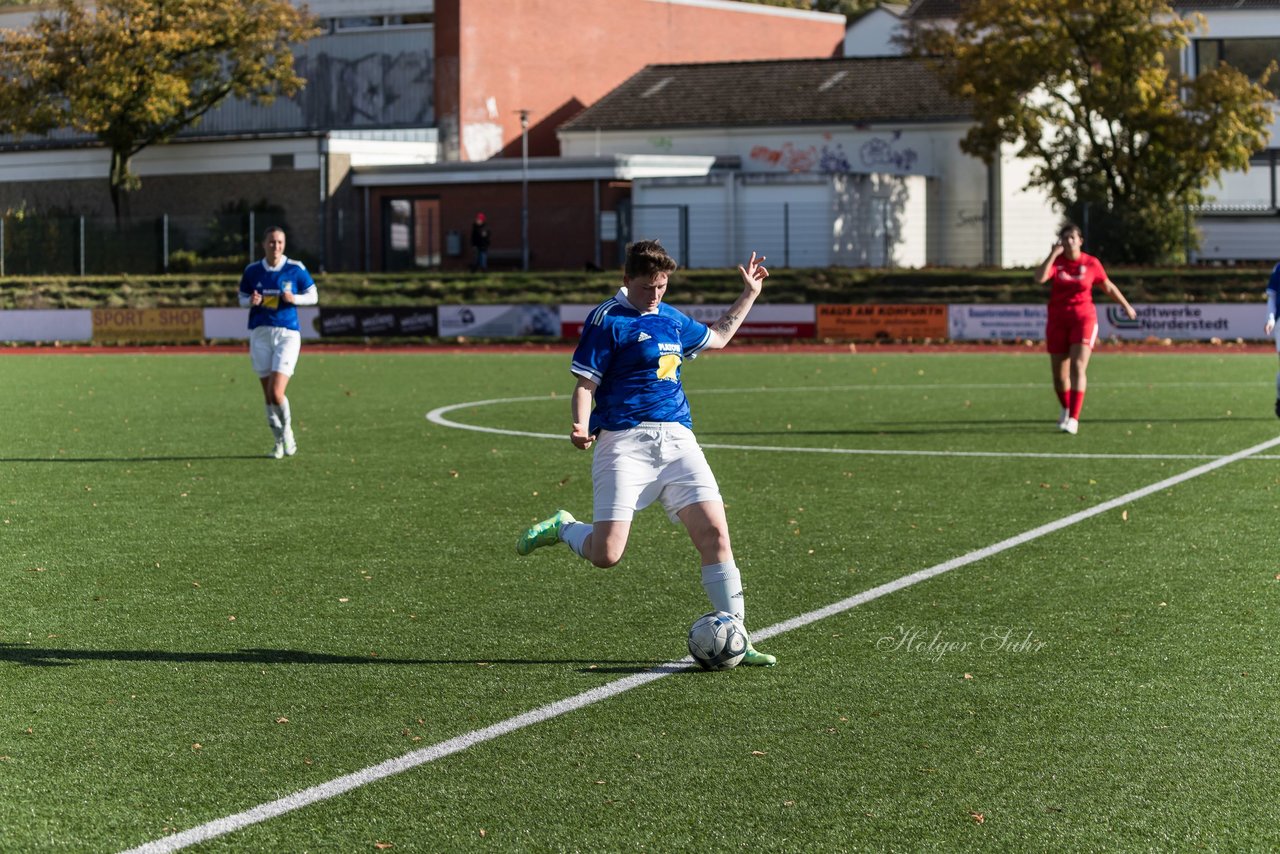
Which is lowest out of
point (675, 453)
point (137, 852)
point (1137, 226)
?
point (137, 852)

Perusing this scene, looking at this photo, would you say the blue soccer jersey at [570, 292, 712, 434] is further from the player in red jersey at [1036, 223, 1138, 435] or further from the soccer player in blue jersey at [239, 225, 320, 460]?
the player in red jersey at [1036, 223, 1138, 435]

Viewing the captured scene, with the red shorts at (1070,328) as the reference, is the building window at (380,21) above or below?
above

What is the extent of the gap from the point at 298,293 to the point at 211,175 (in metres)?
41.9

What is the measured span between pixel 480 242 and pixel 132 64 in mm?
12307

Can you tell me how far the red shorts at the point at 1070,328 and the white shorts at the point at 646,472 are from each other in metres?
11.3

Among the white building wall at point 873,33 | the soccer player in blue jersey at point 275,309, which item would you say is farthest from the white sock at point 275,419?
the white building wall at point 873,33

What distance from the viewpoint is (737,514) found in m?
12.7

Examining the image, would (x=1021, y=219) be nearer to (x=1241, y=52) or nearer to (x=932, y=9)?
(x=1241, y=52)

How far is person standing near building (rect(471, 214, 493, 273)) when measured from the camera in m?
50.0

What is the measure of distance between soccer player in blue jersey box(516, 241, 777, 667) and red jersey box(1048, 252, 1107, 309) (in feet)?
37.5

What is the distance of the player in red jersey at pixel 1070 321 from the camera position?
1839 centimetres

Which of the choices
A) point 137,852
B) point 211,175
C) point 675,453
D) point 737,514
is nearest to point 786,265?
point 211,175

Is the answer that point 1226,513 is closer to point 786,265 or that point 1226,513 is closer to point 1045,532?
point 1045,532

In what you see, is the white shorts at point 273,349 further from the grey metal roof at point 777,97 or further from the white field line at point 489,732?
the grey metal roof at point 777,97
